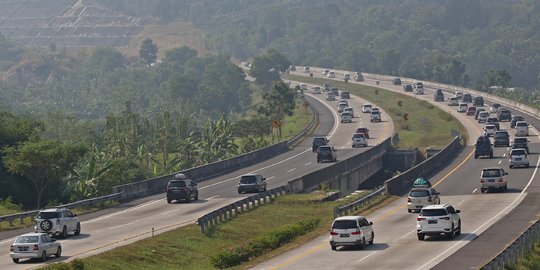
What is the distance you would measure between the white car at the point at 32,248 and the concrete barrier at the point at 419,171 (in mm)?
35575

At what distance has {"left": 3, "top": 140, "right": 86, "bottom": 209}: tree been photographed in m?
77.3

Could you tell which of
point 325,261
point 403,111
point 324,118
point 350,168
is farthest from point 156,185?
point 403,111

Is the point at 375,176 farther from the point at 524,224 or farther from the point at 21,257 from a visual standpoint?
the point at 21,257

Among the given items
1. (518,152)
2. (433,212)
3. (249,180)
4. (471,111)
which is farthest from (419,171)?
(471,111)

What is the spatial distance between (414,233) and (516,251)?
40.2 ft

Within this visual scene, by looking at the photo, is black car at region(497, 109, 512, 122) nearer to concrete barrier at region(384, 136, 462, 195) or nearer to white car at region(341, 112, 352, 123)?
white car at region(341, 112, 352, 123)

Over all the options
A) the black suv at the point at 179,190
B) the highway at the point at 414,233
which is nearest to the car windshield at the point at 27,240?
the highway at the point at 414,233

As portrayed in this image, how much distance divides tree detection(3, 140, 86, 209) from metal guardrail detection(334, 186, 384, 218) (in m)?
18.7

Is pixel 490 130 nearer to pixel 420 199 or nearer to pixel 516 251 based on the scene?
pixel 420 199

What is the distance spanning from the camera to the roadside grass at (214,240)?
53.4m

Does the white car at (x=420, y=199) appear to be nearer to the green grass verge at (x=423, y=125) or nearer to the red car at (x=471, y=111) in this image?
the green grass verge at (x=423, y=125)

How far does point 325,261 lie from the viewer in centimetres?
5194

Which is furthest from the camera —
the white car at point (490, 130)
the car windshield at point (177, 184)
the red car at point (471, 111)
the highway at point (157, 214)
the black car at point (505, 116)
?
the red car at point (471, 111)

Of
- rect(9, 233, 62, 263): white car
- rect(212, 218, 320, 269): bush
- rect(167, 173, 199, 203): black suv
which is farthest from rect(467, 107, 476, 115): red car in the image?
rect(9, 233, 62, 263): white car
